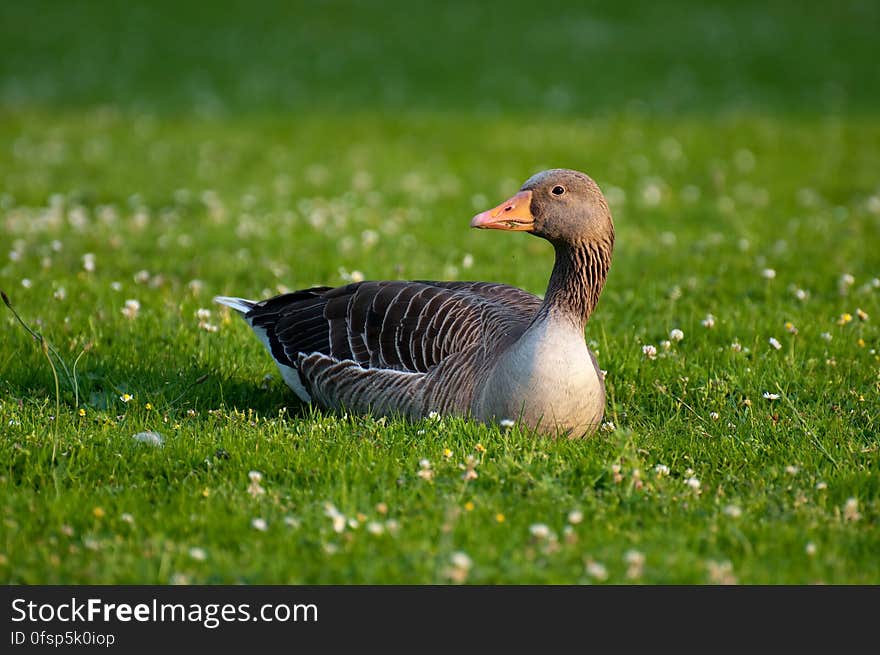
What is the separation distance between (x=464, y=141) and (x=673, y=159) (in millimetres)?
3239

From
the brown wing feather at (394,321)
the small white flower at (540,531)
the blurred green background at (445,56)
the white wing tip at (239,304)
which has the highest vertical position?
the blurred green background at (445,56)

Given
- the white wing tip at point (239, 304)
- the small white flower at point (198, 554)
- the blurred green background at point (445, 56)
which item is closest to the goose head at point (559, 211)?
the white wing tip at point (239, 304)

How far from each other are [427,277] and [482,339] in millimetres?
3200

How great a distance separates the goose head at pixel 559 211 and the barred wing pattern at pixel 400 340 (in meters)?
0.59

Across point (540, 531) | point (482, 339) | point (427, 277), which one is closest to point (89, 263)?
point (427, 277)

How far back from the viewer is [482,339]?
6117 millimetres

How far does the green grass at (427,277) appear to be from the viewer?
15.3ft

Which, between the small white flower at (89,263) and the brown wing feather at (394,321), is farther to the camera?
the small white flower at (89,263)

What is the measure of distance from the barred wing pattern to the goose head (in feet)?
1.95

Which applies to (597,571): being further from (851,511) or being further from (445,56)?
(445,56)

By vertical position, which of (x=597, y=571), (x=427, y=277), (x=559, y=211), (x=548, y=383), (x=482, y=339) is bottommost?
(x=597, y=571)

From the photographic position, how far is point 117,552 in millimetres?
4449

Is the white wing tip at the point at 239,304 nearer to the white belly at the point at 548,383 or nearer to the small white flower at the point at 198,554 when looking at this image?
the white belly at the point at 548,383
